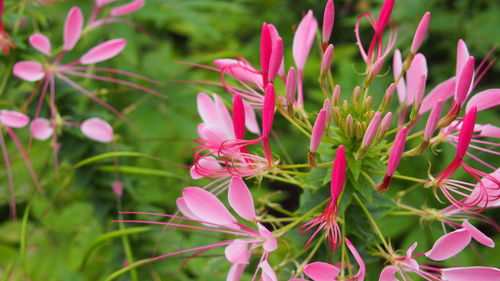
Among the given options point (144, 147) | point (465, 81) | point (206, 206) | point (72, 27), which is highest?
point (465, 81)

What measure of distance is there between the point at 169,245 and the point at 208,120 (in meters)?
0.47

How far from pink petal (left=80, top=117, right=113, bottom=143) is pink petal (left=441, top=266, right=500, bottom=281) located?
0.74 m

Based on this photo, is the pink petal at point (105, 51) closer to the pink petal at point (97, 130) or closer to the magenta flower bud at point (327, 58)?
the pink petal at point (97, 130)

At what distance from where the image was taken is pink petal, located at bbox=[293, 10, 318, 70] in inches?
36.6

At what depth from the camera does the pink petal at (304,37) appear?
0.93 m

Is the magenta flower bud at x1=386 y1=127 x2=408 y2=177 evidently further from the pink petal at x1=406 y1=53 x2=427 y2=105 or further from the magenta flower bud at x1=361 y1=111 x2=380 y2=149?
the pink petal at x1=406 y1=53 x2=427 y2=105

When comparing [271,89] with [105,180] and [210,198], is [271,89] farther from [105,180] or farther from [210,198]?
[105,180]

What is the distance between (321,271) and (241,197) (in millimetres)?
153

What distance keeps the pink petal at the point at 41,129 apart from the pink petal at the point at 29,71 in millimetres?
94

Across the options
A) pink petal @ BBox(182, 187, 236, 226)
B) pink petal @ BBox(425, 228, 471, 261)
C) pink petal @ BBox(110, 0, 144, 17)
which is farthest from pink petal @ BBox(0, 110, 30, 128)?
pink petal @ BBox(425, 228, 471, 261)

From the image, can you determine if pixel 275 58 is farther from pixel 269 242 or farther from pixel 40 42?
pixel 40 42

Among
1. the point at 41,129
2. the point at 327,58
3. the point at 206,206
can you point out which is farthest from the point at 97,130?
the point at 327,58

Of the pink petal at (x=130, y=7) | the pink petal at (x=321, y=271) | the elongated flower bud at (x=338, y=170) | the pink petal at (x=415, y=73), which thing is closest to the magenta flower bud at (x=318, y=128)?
the elongated flower bud at (x=338, y=170)

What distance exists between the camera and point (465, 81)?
72 cm
